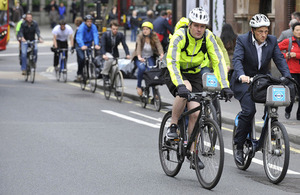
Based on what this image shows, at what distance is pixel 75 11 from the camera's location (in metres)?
58.0

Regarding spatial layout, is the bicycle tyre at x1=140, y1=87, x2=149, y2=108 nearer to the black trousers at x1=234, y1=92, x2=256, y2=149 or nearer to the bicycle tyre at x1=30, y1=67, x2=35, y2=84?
the bicycle tyre at x1=30, y1=67, x2=35, y2=84

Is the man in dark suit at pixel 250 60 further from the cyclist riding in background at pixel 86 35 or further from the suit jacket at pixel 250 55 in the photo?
the cyclist riding in background at pixel 86 35

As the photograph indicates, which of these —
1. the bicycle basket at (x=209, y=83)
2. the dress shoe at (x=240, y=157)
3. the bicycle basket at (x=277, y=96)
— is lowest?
the dress shoe at (x=240, y=157)

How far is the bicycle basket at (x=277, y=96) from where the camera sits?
25.2 feet

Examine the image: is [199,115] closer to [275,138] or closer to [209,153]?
[209,153]

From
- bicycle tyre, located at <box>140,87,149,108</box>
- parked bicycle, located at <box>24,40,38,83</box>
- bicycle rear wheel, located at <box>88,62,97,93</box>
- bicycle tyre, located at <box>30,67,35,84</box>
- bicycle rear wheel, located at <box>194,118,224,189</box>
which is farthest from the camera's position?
parked bicycle, located at <box>24,40,38,83</box>

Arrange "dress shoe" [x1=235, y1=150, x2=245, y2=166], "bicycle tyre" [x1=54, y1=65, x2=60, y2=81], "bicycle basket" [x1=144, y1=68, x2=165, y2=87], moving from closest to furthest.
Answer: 1. "dress shoe" [x1=235, y1=150, x2=245, y2=166]
2. "bicycle basket" [x1=144, y1=68, x2=165, y2=87]
3. "bicycle tyre" [x1=54, y1=65, x2=60, y2=81]

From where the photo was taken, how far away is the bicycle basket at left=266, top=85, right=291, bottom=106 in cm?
770

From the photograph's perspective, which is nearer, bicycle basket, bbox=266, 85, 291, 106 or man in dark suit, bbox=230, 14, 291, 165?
bicycle basket, bbox=266, 85, 291, 106

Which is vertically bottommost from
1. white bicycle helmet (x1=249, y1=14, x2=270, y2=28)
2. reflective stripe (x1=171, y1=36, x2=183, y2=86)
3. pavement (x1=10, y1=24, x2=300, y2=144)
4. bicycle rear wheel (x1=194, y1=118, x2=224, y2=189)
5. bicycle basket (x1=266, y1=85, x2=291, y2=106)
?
pavement (x1=10, y1=24, x2=300, y2=144)

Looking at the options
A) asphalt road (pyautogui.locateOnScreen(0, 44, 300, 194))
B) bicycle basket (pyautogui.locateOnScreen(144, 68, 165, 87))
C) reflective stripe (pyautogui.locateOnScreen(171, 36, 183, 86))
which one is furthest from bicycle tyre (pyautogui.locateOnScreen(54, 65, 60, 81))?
reflective stripe (pyautogui.locateOnScreen(171, 36, 183, 86))

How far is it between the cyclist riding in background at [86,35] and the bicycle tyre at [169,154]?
1033 cm

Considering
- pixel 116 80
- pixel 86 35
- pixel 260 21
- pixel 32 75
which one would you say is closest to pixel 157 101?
pixel 116 80

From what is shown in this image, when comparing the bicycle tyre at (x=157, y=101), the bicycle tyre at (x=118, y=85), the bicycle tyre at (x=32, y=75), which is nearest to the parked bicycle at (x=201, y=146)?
the bicycle tyre at (x=157, y=101)
